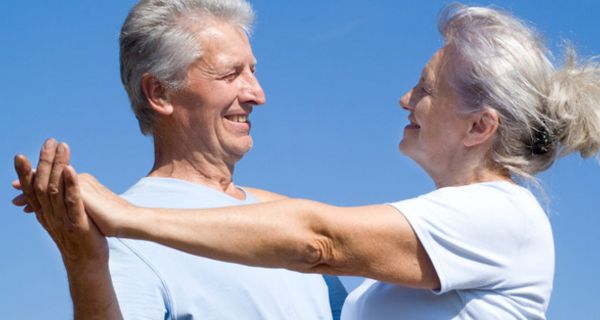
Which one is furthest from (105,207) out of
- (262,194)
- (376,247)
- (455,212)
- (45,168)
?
(262,194)

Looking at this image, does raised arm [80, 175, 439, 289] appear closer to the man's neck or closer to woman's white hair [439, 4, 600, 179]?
woman's white hair [439, 4, 600, 179]

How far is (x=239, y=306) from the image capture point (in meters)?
3.51

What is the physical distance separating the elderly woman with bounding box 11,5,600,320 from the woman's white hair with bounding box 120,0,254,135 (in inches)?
50.5

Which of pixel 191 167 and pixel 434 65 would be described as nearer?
pixel 434 65

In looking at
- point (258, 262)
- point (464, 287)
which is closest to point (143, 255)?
point (258, 262)

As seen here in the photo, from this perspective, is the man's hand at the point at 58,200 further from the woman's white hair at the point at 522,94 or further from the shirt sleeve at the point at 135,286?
the woman's white hair at the point at 522,94

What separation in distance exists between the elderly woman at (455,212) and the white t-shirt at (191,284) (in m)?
0.67

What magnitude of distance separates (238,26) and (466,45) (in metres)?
1.55

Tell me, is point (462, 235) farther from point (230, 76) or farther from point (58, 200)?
point (230, 76)

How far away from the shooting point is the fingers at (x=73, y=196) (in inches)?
97.9

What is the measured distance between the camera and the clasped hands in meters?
2.49

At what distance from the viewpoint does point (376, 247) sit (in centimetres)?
247

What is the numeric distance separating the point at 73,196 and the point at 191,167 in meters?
1.55

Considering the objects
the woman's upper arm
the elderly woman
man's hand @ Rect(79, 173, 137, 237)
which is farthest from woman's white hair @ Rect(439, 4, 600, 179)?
man's hand @ Rect(79, 173, 137, 237)
